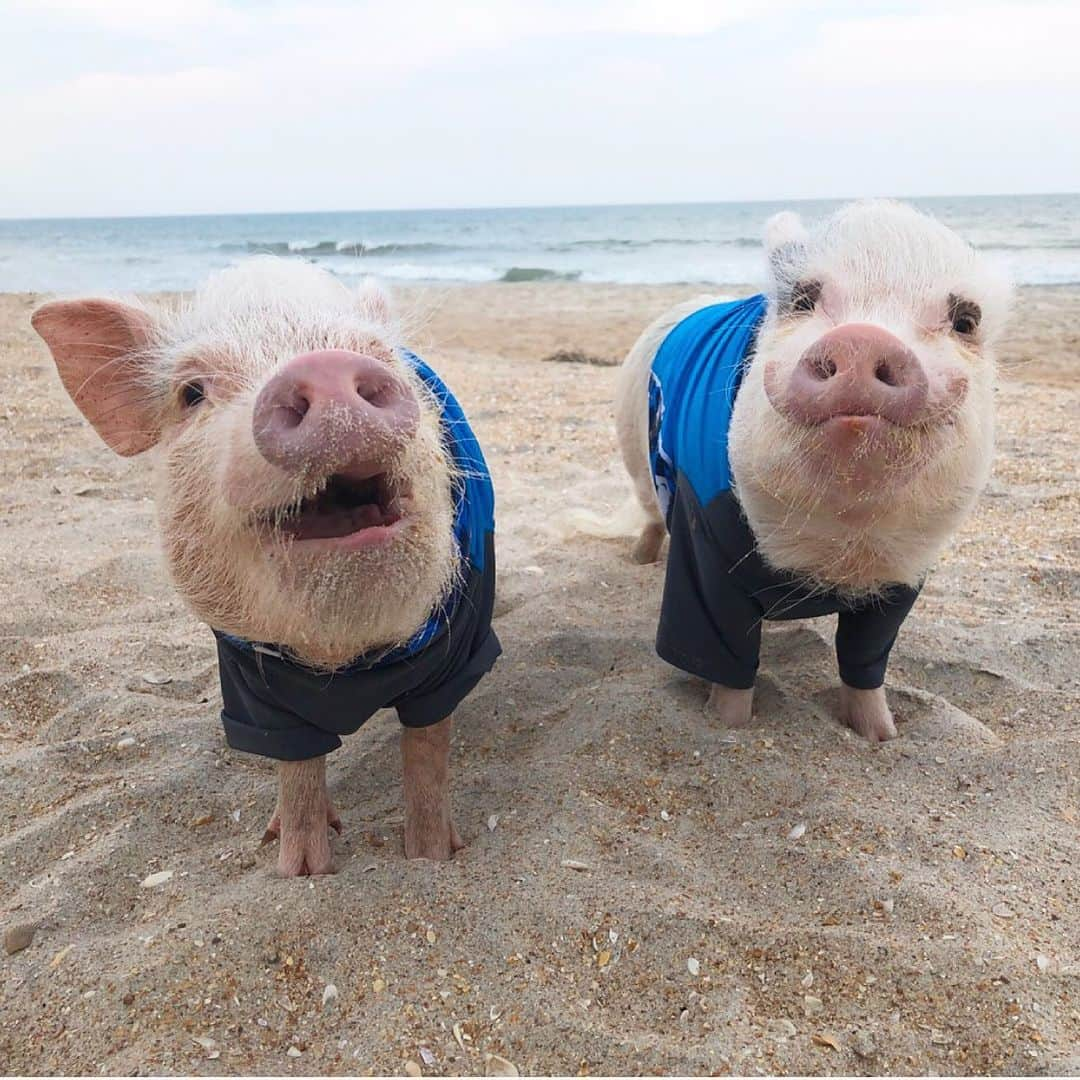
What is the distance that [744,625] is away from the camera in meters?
2.63

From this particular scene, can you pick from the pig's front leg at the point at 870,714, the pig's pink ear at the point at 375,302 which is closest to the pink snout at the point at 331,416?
the pig's pink ear at the point at 375,302

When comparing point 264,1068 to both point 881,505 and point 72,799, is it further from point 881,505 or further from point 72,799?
point 881,505

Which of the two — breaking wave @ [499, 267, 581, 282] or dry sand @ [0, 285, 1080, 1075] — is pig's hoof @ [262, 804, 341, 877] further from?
breaking wave @ [499, 267, 581, 282]

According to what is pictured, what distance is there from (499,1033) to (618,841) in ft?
1.94

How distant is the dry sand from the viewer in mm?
1695

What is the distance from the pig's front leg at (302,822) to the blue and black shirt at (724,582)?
3.42 feet

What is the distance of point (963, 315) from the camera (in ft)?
7.34

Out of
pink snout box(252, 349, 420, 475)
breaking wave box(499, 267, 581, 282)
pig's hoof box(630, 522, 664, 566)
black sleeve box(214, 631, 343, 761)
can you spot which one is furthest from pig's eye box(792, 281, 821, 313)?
breaking wave box(499, 267, 581, 282)

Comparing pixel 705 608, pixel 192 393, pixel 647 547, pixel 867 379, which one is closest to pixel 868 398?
pixel 867 379

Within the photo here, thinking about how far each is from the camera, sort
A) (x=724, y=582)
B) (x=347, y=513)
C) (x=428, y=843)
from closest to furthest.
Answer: (x=347, y=513)
(x=428, y=843)
(x=724, y=582)

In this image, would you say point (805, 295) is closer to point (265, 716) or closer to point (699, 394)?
point (699, 394)

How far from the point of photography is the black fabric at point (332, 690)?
2006 millimetres

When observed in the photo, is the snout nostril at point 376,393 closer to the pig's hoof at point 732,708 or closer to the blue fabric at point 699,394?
the blue fabric at point 699,394

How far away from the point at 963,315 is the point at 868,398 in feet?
1.91
